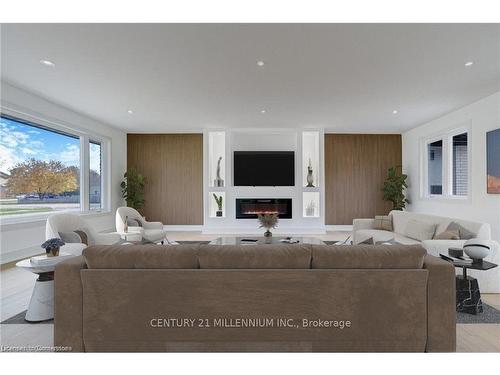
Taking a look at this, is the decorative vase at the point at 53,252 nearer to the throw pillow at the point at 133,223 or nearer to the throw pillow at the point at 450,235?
the throw pillow at the point at 133,223

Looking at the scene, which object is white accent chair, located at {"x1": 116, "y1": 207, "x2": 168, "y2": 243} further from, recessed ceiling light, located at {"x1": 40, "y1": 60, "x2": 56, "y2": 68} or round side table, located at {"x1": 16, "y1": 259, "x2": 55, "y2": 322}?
recessed ceiling light, located at {"x1": 40, "y1": 60, "x2": 56, "y2": 68}

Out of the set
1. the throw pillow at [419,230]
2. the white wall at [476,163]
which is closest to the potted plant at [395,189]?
the white wall at [476,163]

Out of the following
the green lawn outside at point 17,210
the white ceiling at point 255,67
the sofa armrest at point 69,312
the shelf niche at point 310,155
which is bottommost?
the sofa armrest at point 69,312

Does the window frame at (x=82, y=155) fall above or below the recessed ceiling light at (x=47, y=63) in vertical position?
below

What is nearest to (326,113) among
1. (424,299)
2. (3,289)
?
(424,299)

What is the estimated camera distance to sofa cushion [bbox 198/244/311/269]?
1.88 metres

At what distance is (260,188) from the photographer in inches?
297

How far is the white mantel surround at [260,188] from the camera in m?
7.43

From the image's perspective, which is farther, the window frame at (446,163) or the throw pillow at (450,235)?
the window frame at (446,163)

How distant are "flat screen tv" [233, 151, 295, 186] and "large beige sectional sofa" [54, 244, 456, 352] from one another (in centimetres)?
569

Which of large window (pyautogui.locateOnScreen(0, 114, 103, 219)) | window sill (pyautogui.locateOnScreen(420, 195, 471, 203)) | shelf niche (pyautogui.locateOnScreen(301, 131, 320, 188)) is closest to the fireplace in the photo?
shelf niche (pyautogui.locateOnScreen(301, 131, 320, 188))

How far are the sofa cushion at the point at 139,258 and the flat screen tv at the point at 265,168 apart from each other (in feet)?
18.7

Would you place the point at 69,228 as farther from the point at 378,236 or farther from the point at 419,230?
the point at 419,230

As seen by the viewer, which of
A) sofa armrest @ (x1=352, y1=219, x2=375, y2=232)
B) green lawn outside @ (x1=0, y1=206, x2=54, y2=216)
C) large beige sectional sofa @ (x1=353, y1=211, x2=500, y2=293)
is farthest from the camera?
sofa armrest @ (x1=352, y1=219, x2=375, y2=232)
